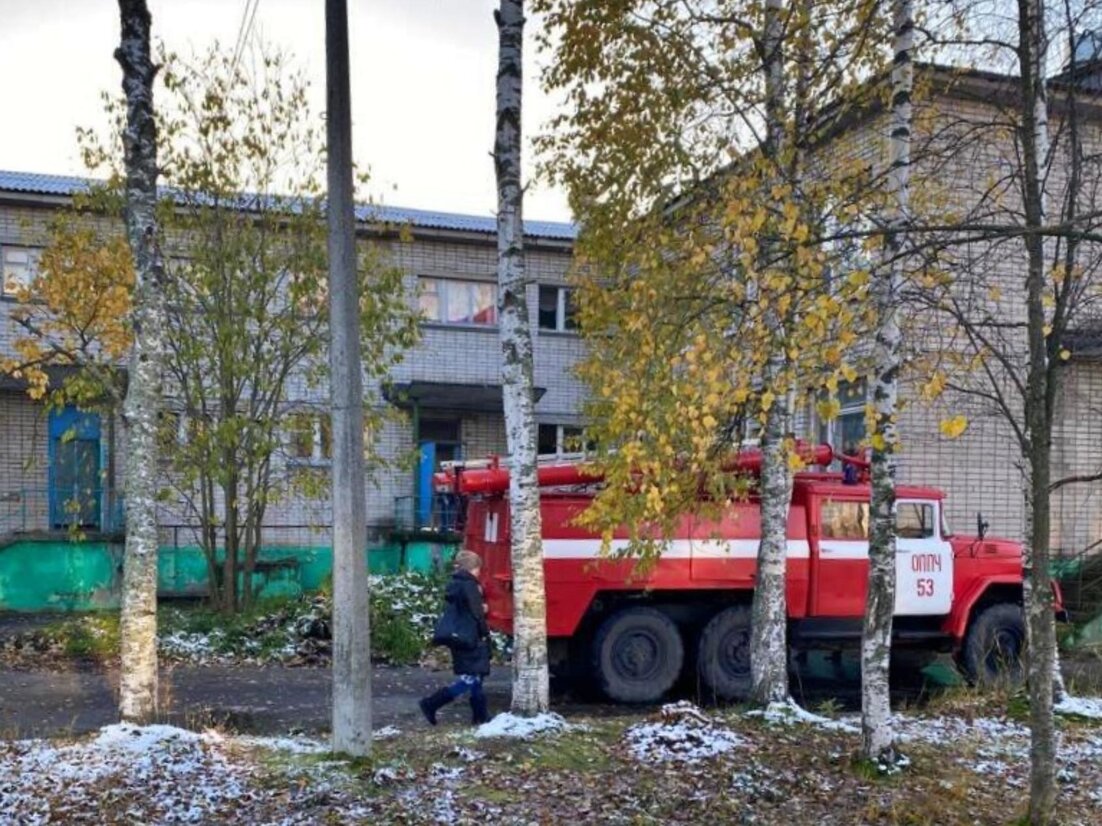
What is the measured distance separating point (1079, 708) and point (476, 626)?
520 centimetres

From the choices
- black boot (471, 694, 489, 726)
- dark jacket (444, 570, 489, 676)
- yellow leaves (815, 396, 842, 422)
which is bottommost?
black boot (471, 694, 489, 726)

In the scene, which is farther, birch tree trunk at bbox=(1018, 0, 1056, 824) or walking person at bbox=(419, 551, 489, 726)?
walking person at bbox=(419, 551, 489, 726)

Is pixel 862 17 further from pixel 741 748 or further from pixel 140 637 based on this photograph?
pixel 140 637

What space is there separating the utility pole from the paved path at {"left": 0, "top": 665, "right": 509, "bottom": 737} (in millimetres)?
2329

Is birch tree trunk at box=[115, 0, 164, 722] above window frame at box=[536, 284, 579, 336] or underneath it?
underneath

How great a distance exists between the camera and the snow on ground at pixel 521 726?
7.00 meters

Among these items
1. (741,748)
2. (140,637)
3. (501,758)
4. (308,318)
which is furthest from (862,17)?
(308,318)

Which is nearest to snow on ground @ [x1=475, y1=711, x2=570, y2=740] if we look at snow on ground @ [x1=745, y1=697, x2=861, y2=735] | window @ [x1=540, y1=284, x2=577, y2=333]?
snow on ground @ [x1=745, y1=697, x2=861, y2=735]

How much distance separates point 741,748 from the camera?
6852 millimetres

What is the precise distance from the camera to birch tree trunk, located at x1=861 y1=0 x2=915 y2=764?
6.35 m

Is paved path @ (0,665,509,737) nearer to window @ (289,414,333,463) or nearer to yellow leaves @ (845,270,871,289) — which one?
window @ (289,414,333,463)

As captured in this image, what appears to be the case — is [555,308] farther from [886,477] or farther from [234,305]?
[886,477]

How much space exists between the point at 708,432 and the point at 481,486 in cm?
411

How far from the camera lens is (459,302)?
790 inches
